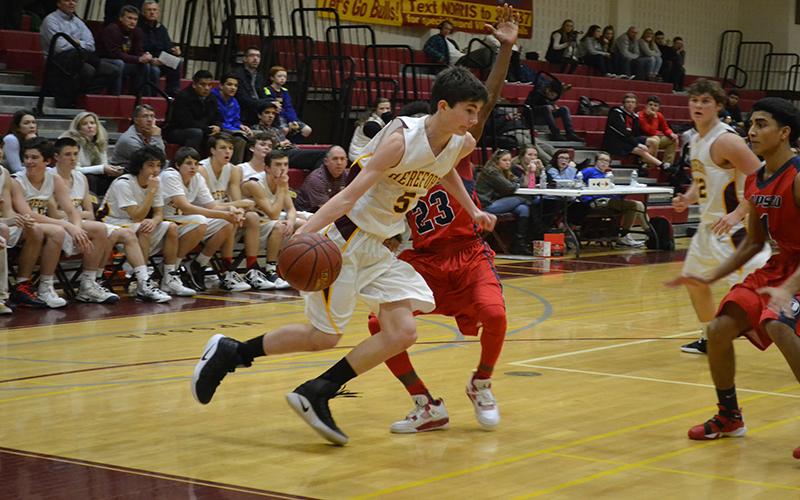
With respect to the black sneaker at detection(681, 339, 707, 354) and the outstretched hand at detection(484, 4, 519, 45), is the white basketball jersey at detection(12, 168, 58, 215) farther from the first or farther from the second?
the black sneaker at detection(681, 339, 707, 354)

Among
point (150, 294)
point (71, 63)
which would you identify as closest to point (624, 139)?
point (71, 63)

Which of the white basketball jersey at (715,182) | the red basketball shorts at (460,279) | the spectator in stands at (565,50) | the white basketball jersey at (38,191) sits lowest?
the white basketball jersey at (38,191)

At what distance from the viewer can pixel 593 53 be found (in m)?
22.2

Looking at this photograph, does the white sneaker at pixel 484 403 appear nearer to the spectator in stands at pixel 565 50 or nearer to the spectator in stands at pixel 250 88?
the spectator in stands at pixel 250 88

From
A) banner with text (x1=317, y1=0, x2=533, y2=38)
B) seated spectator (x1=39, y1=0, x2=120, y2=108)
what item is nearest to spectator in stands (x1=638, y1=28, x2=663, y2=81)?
banner with text (x1=317, y1=0, x2=533, y2=38)

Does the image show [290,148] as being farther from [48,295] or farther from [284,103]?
[48,295]

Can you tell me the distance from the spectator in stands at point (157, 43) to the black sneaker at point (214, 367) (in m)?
8.77

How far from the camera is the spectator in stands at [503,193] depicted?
13625 mm

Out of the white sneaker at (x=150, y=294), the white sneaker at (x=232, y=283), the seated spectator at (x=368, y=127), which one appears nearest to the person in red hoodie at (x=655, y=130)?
the seated spectator at (x=368, y=127)

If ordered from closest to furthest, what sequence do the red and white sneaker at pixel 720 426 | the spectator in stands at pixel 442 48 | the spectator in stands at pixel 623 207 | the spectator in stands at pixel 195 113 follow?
the red and white sneaker at pixel 720 426
the spectator in stands at pixel 195 113
the spectator in stands at pixel 623 207
the spectator in stands at pixel 442 48

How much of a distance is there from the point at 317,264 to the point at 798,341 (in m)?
1.95

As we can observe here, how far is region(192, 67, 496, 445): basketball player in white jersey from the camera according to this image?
15.8 ft

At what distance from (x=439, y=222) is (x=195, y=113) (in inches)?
286

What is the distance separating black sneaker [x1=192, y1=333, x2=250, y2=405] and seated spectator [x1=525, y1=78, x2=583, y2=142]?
13.9 m
